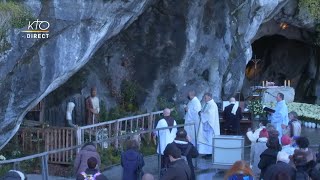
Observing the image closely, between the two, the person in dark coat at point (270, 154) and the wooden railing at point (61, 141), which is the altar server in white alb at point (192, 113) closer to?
the wooden railing at point (61, 141)

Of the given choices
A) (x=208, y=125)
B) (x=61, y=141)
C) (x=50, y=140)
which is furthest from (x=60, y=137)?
(x=208, y=125)

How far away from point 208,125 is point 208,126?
0.14ft

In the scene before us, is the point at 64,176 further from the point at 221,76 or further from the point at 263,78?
the point at 263,78

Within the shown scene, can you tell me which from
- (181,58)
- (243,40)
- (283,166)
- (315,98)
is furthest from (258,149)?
(315,98)

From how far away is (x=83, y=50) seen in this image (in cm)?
1678

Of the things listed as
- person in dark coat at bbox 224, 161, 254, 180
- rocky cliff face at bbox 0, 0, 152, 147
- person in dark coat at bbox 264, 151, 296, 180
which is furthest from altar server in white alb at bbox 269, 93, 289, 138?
person in dark coat at bbox 224, 161, 254, 180

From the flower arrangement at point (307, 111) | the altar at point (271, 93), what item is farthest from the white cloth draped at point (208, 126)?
the altar at point (271, 93)

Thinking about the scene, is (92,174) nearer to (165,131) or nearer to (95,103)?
(165,131)

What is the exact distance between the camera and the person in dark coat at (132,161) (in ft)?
42.4

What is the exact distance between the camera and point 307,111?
2706cm

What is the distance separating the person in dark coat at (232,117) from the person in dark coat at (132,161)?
773cm

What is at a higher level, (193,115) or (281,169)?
(193,115)

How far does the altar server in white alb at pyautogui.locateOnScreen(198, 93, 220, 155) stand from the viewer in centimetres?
1827

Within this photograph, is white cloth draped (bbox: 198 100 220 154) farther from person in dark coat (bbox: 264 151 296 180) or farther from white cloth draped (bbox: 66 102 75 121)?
person in dark coat (bbox: 264 151 296 180)
